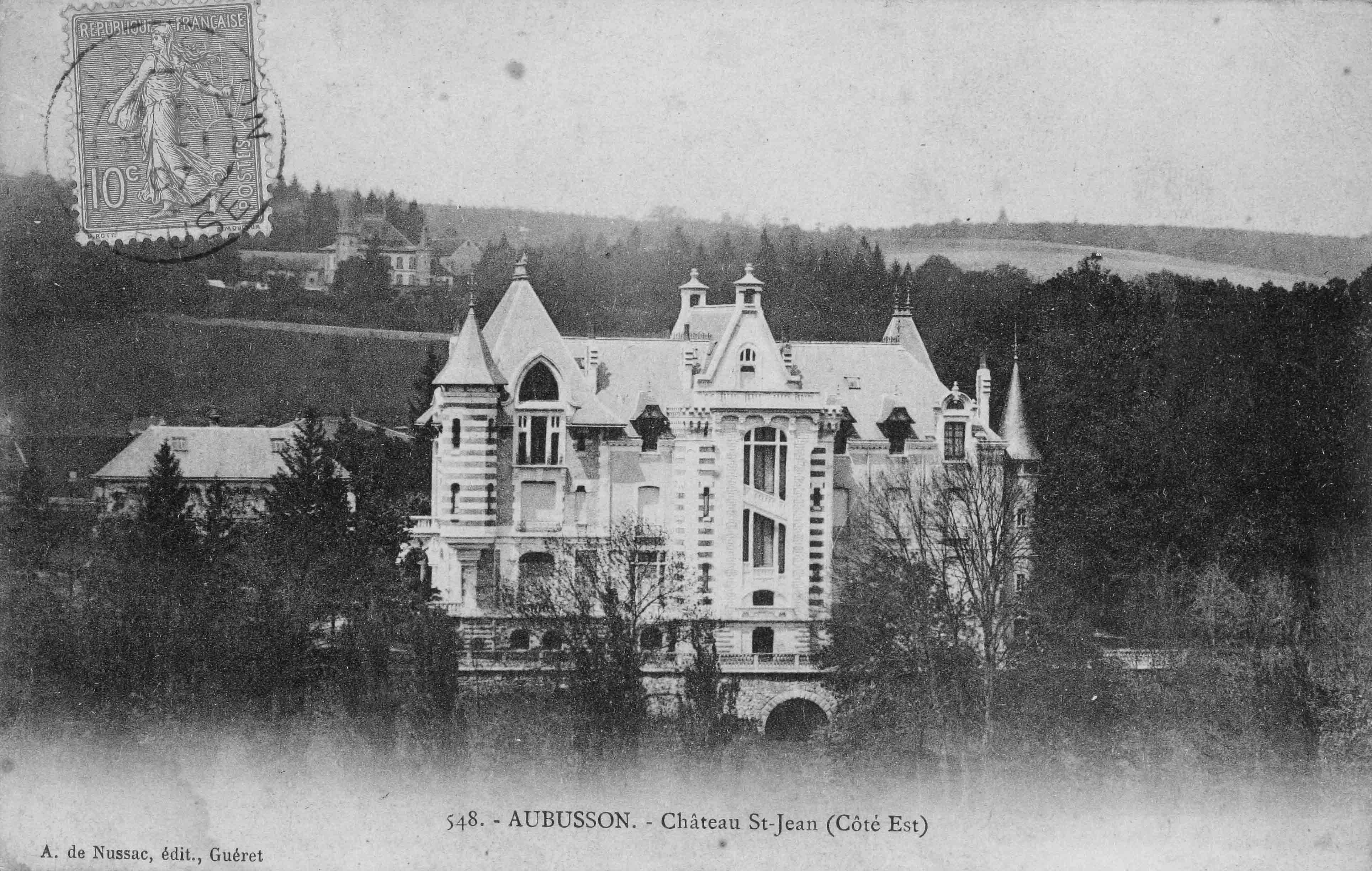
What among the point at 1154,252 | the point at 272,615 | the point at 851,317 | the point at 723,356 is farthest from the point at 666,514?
the point at 1154,252

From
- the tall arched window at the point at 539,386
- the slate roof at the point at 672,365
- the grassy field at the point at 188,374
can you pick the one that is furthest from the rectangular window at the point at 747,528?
the grassy field at the point at 188,374

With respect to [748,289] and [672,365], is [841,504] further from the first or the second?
[748,289]

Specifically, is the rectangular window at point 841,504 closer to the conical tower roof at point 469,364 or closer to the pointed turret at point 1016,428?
the pointed turret at point 1016,428

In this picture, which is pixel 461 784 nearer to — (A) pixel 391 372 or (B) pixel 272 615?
(B) pixel 272 615

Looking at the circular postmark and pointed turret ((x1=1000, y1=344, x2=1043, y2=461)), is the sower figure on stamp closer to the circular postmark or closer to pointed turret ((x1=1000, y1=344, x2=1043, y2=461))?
the circular postmark

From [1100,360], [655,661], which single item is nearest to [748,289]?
[655,661]

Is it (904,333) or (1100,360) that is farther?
(904,333)

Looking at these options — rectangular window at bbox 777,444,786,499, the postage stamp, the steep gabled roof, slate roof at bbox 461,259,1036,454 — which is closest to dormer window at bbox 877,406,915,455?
slate roof at bbox 461,259,1036,454
